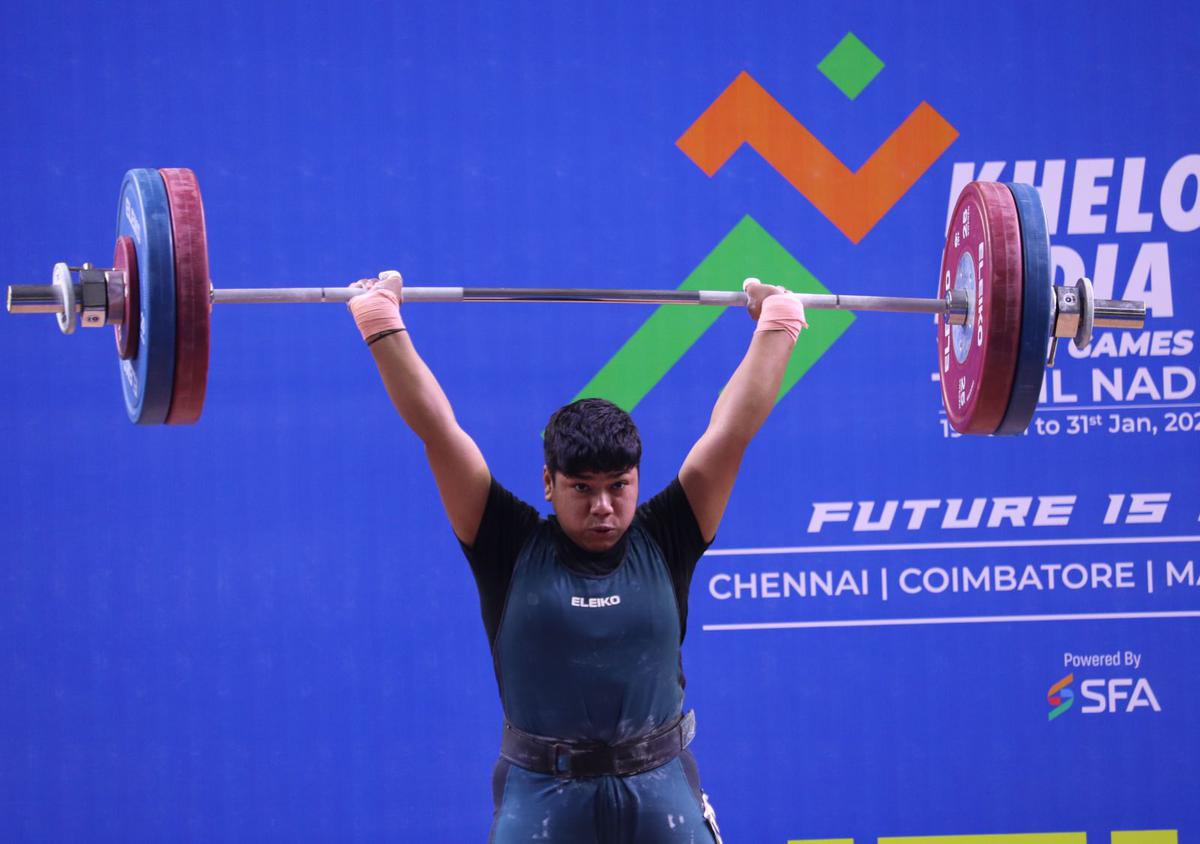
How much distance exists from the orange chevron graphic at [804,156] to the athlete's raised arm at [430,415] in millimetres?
1452

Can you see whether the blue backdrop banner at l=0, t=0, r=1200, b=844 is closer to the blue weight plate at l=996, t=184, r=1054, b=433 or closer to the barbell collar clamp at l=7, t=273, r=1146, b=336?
the barbell collar clamp at l=7, t=273, r=1146, b=336

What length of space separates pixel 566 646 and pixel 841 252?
168cm

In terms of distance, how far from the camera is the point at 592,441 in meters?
2.23

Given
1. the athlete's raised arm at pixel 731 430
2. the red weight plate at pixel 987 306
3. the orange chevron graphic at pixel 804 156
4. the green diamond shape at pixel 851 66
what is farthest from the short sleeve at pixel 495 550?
the green diamond shape at pixel 851 66

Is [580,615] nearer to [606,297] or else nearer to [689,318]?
[606,297]

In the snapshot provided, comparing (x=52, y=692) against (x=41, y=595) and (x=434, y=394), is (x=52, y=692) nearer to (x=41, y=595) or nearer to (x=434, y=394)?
(x=41, y=595)

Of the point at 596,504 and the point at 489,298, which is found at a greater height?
the point at 489,298

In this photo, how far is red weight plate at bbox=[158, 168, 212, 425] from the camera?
2.35 m

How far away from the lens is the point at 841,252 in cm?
355

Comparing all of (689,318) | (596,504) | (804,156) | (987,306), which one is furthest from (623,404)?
(596,504)

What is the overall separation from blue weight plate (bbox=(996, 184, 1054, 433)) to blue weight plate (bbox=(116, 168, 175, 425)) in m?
1.47

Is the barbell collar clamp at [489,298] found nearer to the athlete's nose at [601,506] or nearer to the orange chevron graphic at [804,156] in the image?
the athlete's nose at [601,506]

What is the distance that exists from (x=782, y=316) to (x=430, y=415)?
2.15 feet

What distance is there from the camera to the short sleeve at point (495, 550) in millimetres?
2309
